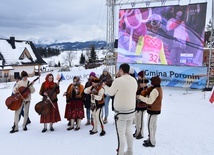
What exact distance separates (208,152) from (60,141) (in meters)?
3.05

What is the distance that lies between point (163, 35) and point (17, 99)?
439 inches

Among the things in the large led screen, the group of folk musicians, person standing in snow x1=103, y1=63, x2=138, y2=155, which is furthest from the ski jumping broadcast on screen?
person standing in snow x1=103, y1=63, x2=138, y2=155

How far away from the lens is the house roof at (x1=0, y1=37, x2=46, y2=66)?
30.1 m

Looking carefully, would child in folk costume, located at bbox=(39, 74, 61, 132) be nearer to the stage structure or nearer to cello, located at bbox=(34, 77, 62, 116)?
cello, located at bbox=(34, 77, 62, 116)

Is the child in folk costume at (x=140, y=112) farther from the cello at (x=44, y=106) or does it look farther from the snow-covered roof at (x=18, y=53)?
the snow-covered roof at (x=18, y=53)

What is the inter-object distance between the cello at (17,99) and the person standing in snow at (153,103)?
308 cm

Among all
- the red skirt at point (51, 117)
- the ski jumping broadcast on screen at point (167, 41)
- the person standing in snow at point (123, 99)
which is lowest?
the red skirt at point (51, 117)

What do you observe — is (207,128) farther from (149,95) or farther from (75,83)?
(75,83)

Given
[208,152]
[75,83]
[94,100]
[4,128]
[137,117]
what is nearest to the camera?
[208,152]

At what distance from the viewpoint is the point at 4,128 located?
243 inches

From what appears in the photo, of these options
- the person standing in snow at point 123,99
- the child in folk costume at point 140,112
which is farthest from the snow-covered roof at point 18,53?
the person standing in snow at point 123,99

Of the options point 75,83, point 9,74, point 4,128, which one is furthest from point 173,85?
point 9,74

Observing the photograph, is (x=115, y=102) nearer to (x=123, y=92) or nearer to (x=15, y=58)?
(x=123, y=92)

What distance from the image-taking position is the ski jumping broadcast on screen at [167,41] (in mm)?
13570
